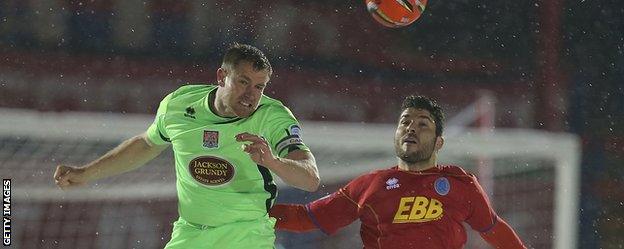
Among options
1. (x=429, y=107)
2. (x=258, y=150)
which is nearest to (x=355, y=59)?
(x=429, y=107)

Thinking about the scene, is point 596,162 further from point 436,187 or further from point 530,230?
point 436,187

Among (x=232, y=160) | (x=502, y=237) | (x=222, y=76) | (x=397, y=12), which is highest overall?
(x=397, y=12)

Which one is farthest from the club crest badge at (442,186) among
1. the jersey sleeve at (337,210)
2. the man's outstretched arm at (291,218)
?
the man's outstretched arm at (291,218)

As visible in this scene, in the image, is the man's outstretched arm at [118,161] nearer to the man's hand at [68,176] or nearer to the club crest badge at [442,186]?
the man's hand at [68,176]

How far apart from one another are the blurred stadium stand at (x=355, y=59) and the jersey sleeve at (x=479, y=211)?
191 inches

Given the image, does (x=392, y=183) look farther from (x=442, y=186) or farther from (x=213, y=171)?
(x=213, y=171)

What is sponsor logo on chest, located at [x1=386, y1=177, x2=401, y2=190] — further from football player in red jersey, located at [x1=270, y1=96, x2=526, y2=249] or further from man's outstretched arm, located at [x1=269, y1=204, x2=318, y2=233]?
man's outstretched arm, located at [x1=269, y1=204, x2=318, y2=233]

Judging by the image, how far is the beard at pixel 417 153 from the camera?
385 cm

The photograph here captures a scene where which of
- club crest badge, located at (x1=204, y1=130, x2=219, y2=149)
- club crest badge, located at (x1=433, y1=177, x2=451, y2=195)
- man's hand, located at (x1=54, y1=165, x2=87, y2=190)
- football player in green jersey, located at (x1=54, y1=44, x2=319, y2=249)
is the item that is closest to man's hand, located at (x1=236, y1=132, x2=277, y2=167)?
Answer: football player in green jersey, located at (x1=54, y1=44, x2=319, y2=249)

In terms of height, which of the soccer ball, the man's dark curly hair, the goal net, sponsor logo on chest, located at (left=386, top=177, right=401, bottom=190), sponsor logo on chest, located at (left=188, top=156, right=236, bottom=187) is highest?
the soccer ball

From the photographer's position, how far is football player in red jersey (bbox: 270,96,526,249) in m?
3.81

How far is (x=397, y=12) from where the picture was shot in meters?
4.86

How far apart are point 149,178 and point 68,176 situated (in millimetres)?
2202

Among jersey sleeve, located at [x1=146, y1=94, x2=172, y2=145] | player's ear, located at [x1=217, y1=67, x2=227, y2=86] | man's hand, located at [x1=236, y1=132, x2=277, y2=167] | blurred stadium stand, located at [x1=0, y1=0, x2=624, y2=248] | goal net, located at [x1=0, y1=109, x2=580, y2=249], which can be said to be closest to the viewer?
man's hand, located at [x1=236, y1=132, x2=277, y2=167]
